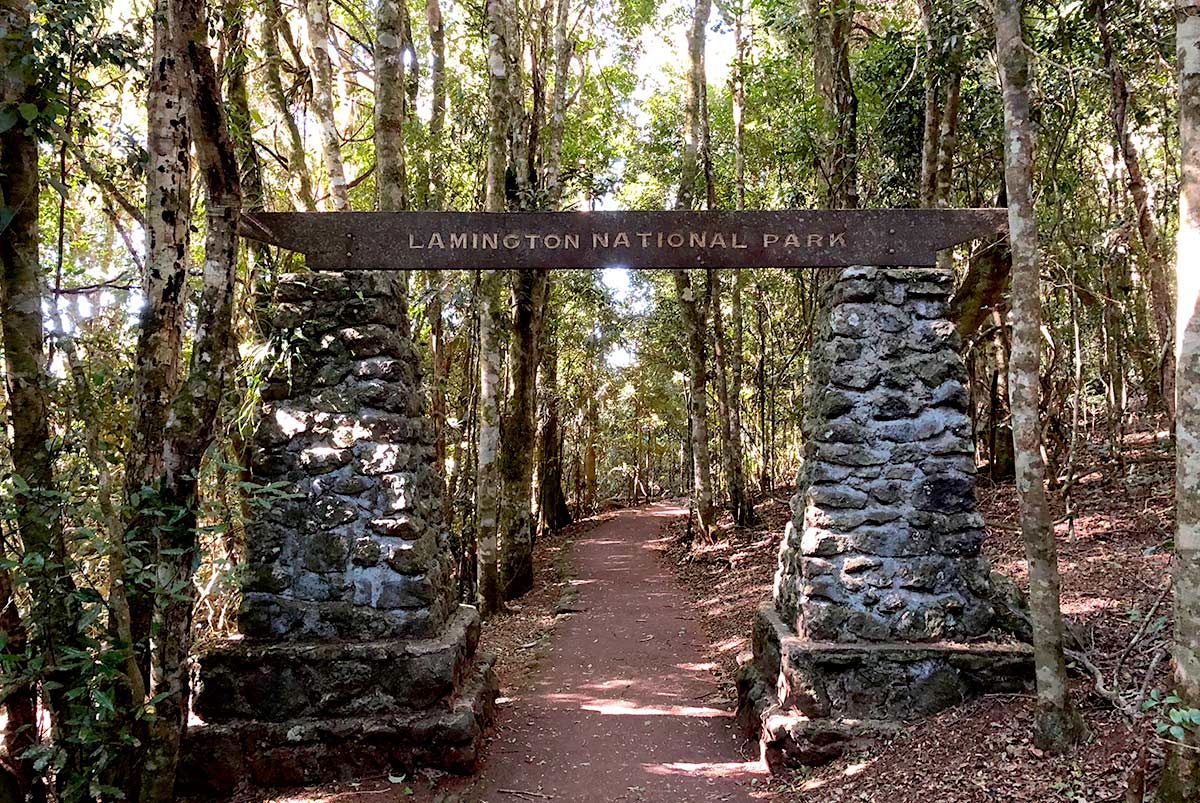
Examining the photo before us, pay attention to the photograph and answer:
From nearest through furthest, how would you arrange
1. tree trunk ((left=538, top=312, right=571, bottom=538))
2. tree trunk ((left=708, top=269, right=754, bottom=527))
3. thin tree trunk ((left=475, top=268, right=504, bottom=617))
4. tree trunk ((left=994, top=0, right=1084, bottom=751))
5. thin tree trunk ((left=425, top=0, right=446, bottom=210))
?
tree trunk ((left=994, top=0, right=1084, bottom=751)) → thin tree trunk ((left=475, top=268, right=504, bottom=617)) → thin tree trunk ((left=425, top=0, right=446, bottom=210)) → tree trunk ((left=708, top=269, right=754, bottom=527)) → tree trunk ((left=538, top=312, right=571, bottom=538))

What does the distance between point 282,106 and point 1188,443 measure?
303 inches

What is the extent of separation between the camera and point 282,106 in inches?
296

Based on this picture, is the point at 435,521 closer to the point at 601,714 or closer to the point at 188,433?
the point at 188,433

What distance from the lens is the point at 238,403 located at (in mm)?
5242

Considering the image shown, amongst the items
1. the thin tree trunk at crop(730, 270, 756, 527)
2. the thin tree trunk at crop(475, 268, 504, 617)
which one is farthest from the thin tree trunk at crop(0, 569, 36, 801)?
the thin tree trunk at crop(730, 270, 756, 527)

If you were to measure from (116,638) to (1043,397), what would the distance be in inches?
407

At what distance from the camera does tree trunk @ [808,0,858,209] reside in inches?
355

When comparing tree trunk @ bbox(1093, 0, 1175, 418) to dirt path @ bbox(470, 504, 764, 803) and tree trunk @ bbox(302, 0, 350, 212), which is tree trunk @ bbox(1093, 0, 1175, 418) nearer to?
dirt path @ bbox(470, 504, 764, 803)

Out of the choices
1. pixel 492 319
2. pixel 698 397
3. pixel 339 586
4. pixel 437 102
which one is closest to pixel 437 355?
pixel 492 319

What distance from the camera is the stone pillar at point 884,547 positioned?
4703 mm

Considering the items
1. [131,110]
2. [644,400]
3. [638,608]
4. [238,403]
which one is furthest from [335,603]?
[644,400]

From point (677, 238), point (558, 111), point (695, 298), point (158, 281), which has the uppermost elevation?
point (558, 111)

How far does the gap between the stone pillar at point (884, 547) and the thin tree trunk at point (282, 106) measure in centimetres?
542

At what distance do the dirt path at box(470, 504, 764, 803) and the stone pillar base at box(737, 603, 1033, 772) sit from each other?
53cm
